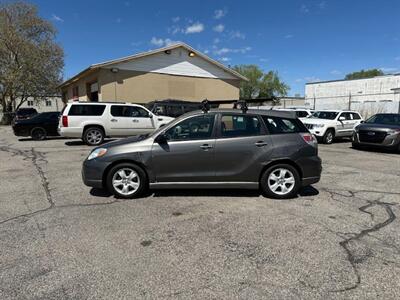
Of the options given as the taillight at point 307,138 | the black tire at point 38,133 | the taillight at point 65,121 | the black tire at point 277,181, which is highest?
the taillight at point 65,121

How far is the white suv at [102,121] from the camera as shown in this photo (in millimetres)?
12734

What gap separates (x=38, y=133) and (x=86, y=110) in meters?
4.20

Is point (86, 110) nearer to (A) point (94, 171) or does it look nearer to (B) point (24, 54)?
(A) point (94, 171)

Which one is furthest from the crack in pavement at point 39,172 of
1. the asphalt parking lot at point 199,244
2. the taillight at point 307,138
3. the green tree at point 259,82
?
the green tree at point 259,82

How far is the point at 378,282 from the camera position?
297 cm

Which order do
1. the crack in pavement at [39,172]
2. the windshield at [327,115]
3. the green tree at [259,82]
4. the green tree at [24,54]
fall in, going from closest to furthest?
the crack in pavement at [39,172] → the windshield at [327,115] → the green tree at [24,54] → the green tree at [259,82]

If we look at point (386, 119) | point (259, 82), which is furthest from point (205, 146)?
point (259, 82)

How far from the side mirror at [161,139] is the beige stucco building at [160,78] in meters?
15.5

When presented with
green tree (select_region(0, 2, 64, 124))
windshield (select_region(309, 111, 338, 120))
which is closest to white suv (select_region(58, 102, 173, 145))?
windshield (select_region(309, 111, 338, 120))

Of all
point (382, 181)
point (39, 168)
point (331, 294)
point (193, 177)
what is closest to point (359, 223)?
point (331, 294)

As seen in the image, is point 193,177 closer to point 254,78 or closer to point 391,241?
point 391,241

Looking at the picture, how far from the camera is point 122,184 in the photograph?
5.49 meters

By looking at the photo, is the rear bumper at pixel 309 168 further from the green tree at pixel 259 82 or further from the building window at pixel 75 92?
the green tree at pixel 259 82

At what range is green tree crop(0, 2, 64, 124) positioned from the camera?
1273 inches
